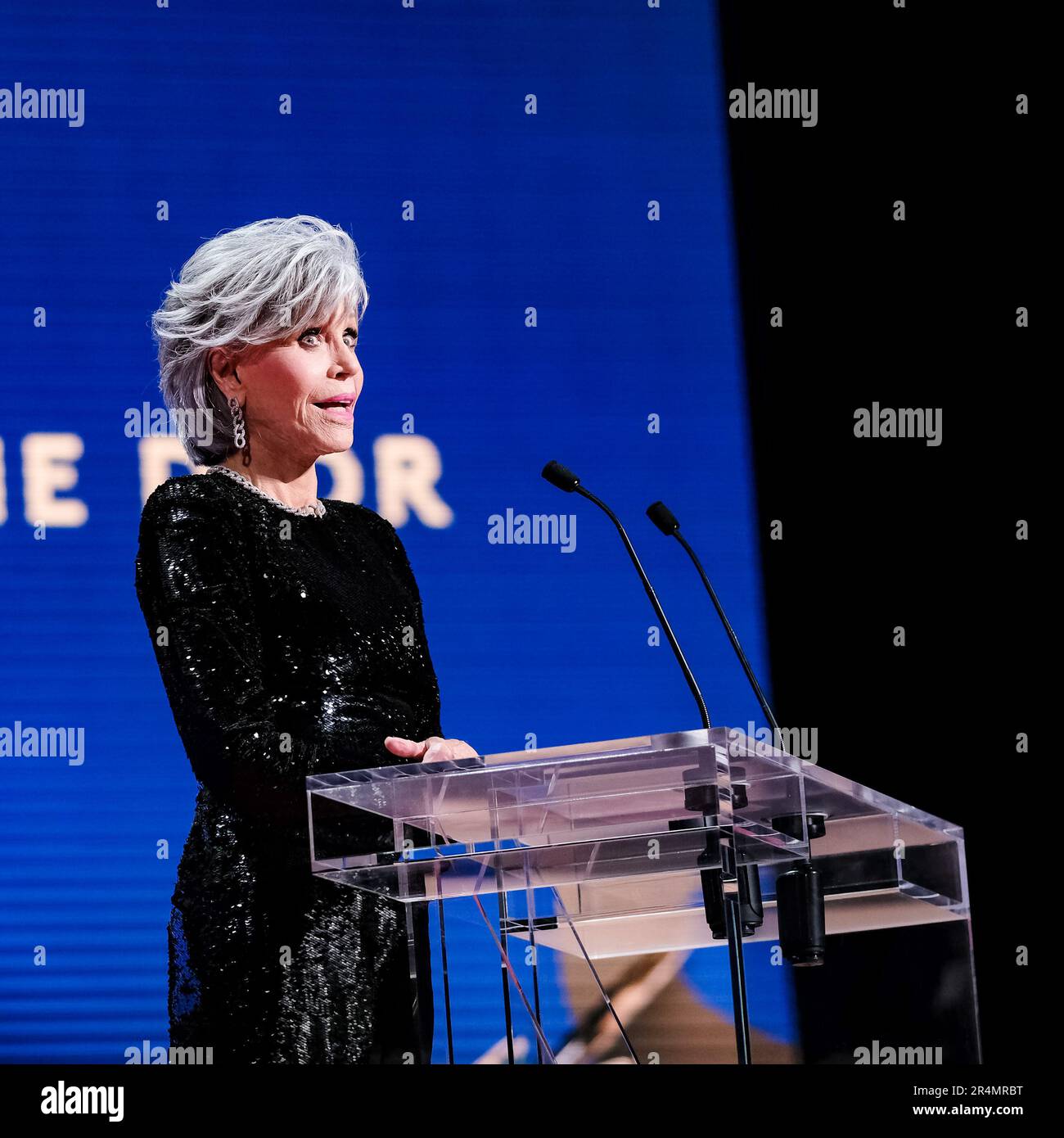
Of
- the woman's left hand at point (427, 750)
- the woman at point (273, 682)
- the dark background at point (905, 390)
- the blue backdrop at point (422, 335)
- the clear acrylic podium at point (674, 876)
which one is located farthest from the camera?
the dark background at point (905, 390)

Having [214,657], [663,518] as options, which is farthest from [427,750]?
[663,518]

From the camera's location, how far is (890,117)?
14.0ft

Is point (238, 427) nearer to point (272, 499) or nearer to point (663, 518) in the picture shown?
point (272, 499)

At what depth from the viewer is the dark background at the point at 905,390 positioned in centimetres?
407

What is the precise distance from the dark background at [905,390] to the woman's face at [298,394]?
1560mm

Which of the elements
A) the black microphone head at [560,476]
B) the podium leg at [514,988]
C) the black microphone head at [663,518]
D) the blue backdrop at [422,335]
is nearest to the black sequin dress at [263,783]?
the podium leg at [514,988]

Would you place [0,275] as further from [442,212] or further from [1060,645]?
[1060,645]

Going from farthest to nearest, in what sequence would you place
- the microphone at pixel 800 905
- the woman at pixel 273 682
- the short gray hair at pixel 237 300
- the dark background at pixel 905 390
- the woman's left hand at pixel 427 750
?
the dark background at pixel 905 390 < the short gray hair at pixel 237 300 < the woman at pixel 273 682 < the woman's left hand at pixel 427 750 < the microphone at pixel 800 905

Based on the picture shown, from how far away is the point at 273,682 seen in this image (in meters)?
2.55

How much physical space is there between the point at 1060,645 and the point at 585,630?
45.5 inches

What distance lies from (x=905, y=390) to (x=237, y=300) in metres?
1.94

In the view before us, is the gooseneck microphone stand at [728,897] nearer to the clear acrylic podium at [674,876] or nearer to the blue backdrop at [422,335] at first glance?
the clear acrylic podium at [674,876]
